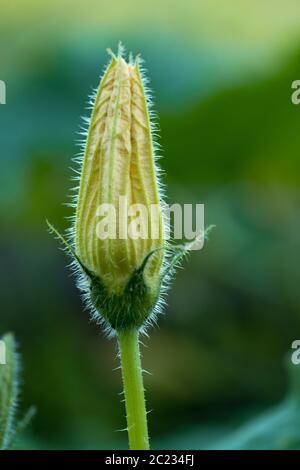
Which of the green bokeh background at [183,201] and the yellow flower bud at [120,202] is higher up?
the green bokeh background at [183,201]

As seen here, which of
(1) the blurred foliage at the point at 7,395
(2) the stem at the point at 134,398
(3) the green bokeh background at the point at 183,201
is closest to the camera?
(2) the stem at the point at 134,398

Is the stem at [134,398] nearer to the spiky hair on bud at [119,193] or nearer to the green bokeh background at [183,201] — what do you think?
the spiky hair on bud at [119,193]

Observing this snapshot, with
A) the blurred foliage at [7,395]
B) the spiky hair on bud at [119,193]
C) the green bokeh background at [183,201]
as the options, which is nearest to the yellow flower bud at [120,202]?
the spiky hair on bud at [119,193]

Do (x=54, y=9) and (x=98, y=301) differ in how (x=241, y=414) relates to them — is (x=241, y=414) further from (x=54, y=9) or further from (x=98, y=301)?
(x=54, y=9)

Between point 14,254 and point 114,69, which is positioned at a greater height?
point 14,254

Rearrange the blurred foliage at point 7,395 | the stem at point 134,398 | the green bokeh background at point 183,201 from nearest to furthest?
the stem at point 134,398, the blurred foliage at point 7,395, the green bokeh background at point 183,201

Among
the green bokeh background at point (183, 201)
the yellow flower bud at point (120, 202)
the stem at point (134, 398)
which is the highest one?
the green bokeh background at point (183, 201)
